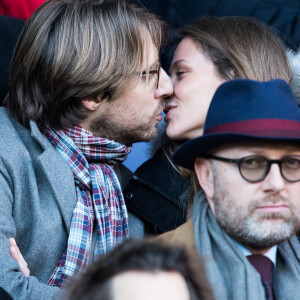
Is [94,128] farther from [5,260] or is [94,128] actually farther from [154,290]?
[154,290]

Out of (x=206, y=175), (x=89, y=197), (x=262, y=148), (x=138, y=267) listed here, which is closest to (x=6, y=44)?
(x=89, y=197)

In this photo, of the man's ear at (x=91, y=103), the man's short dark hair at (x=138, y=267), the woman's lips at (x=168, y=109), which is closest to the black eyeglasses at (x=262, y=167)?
the man's short dark hair at (x=138, y=267)

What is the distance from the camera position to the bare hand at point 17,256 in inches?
108

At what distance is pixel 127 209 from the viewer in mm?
3359

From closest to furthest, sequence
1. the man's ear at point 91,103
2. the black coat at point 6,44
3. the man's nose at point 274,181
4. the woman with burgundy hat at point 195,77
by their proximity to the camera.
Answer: the man's nose at point 274,181 → the woman with burgundy hat at point 195,77 → the man's ear at point 91,103 → the black coat at point 6,44

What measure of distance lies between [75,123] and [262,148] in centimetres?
127

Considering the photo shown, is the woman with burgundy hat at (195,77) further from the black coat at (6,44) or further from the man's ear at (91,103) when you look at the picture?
the black coat at (6,44)

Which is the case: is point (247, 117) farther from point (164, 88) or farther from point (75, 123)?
point (75, 123)

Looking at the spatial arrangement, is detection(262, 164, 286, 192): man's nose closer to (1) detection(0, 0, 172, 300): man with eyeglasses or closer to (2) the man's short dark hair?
(2) the man's short dark hair

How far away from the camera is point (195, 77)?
3344mm

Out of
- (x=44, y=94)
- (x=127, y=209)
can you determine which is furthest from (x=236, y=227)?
(x=44, y=94)

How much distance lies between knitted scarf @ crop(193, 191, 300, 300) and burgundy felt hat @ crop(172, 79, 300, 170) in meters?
0.23

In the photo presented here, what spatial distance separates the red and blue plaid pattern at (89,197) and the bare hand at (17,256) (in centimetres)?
20

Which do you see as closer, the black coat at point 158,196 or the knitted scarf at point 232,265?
the knitted scarf at point 232,265
